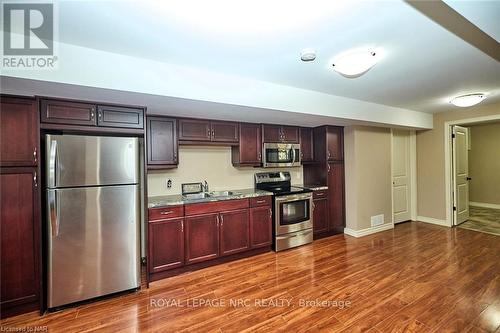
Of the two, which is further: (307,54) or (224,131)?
(224,131)

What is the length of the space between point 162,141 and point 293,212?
233 centimetres

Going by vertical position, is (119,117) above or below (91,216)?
above

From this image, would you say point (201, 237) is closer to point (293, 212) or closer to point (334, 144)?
point (293, 212)

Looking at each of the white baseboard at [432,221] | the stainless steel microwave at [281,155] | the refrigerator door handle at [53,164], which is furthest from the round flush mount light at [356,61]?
the white baseboard at [432,221]

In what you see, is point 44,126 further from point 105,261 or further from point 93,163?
point 105,261

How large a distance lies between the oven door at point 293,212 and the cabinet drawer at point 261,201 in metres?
0.12

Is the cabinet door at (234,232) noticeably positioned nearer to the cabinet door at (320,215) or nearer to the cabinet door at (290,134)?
the cabinet door at (320,215)

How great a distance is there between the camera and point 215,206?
3.15 m

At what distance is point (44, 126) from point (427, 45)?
3544mm

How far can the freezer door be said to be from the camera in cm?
219

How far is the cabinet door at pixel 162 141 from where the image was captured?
3020 millimetres

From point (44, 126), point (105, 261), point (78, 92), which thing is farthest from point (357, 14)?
point (105, 261)

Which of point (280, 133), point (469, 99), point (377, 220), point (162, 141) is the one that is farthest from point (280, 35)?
point (377, 220)

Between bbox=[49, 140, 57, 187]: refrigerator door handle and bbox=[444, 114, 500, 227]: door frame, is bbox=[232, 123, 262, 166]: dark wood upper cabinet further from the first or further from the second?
bbox=[444, 114, 500, 227]: door frame
